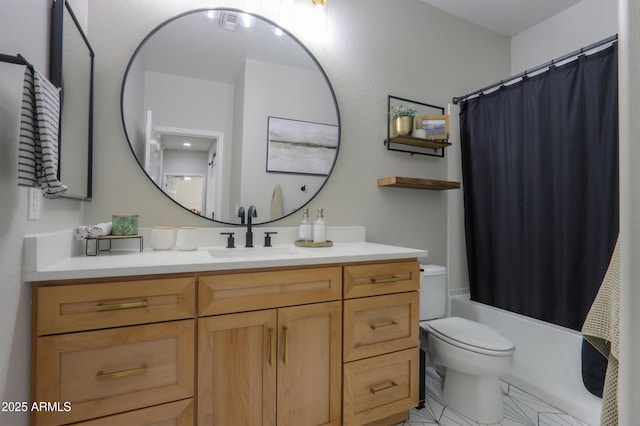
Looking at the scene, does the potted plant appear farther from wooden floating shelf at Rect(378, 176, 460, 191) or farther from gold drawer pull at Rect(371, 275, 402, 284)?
gold drawer pull at Rect(371, 275, 402, 284)

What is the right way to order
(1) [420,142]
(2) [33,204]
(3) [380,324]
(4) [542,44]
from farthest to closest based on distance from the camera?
1. (4) [542,44]
2. (1) [420,142]
3. (3) [380,324]
4. (2) [33,204]

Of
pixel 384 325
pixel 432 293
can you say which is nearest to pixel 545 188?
pixel 432 293

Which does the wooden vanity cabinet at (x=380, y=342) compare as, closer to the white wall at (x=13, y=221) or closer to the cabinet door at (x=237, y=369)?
the cabinet door at (x=237, y=369)

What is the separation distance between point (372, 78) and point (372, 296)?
5.04 feet

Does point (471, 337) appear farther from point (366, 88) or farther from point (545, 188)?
point (366, 88)

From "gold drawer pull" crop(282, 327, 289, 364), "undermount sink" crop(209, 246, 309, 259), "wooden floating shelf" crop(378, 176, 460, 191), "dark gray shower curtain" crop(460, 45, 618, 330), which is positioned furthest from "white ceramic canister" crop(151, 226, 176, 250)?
"dark gray shower curtain" crop(460, 45, 618, 330)

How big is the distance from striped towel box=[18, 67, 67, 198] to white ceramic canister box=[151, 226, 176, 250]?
68cm

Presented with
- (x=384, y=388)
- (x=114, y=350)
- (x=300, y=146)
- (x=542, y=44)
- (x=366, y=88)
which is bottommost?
(x=384, y=388)

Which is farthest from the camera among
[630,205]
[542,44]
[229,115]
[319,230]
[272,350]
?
[542,44]

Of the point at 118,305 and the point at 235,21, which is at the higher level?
the point at 235,21

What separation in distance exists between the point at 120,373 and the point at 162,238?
0.65 m

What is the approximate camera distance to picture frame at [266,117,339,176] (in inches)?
74.1

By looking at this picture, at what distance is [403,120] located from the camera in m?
2.15

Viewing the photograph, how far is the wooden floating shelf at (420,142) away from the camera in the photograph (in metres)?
2.20
